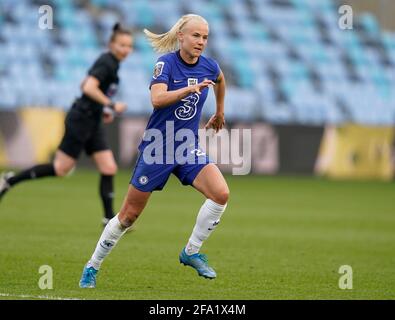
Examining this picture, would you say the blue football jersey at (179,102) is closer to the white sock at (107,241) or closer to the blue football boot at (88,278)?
the white sock at (107,241)

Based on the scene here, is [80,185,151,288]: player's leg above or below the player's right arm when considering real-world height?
below

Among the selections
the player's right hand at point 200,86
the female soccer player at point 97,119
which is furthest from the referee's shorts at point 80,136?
the player's right hand at point 200,86

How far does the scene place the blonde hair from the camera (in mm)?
8359

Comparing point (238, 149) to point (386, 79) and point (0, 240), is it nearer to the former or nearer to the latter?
point (386, 79)

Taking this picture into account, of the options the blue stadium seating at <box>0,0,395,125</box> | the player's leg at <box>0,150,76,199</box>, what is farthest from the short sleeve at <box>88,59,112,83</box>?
the blue stadium seating at <box>0,0,395,125</box>

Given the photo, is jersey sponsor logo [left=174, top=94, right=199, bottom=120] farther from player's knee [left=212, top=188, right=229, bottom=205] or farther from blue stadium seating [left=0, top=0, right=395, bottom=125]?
blue stadium seating [left=0, top=0, right=395, bottom=125]

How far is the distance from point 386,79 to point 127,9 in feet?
27.0

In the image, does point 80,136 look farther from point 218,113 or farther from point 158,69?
point 158,69

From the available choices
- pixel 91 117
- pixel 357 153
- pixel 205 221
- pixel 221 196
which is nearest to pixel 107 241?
pixel 205 221

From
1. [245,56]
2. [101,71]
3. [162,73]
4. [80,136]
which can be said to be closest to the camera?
[162,73]

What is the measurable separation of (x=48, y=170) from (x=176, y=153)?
5186 mm

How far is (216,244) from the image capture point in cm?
1198

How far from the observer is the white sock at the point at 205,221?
8391 mm
